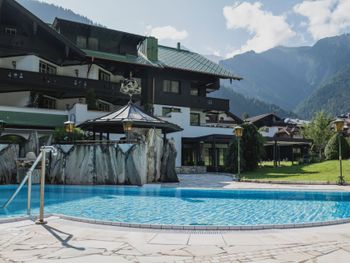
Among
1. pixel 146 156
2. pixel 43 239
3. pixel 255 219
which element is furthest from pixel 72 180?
pixel 43 239

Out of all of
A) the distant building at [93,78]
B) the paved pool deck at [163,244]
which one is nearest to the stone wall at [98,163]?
the distant building at [93,78]

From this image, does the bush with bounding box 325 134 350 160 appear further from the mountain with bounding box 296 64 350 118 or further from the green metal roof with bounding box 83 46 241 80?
the mountain with bounding box 296 64 350 118

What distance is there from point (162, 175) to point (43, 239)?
1407 centimetres

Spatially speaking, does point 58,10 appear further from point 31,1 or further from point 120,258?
point 120,258

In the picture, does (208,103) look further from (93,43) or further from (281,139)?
(93,43)

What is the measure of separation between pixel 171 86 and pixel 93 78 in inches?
304

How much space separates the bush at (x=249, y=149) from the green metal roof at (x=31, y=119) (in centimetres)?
1264

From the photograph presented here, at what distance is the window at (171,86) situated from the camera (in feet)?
112

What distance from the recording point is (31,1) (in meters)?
186

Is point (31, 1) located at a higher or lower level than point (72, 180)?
higher

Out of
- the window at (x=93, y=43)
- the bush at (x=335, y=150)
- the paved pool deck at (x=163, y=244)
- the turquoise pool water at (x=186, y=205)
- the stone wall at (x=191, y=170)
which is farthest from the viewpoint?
the window at (x=93, y=43)

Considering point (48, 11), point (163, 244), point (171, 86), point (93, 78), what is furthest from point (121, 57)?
point (48, 11)

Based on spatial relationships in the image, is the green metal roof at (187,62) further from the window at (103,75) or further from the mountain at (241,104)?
the mountain at (241,104)

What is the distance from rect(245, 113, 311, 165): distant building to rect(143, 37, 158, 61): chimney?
11.6 meters
